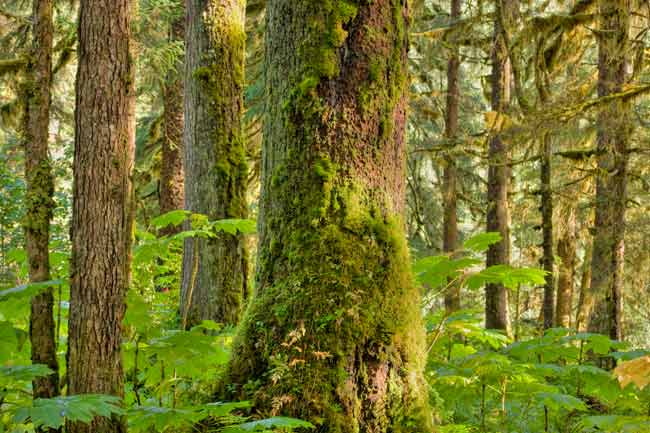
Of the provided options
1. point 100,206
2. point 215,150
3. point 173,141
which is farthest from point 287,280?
point 173,141

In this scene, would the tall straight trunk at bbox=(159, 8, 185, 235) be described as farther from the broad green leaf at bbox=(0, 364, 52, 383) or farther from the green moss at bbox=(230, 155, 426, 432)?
the broad green leaf at bbox=(0, 364, 52, 383)

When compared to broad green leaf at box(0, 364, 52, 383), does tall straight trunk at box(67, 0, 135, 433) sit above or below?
above

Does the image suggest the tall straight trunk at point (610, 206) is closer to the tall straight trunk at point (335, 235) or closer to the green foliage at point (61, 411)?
the tall straight trunk at point (335, 235)

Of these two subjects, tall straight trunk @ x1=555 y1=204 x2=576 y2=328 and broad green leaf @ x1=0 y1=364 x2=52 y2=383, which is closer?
broad green leaf @ x1=0 y1=364 x2=52 y2=383

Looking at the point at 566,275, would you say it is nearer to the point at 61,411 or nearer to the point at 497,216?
the point at 497,216

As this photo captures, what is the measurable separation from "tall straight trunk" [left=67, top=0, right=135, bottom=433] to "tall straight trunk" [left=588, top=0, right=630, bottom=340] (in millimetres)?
7252

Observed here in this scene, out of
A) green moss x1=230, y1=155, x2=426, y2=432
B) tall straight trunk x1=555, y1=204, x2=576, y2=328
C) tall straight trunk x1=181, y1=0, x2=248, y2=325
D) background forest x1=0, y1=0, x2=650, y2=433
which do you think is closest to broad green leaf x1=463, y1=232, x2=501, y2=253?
background forest x1=0, y1=0, x2=650, y2=433

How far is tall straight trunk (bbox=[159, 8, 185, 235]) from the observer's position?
10367mm

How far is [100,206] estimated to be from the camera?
234 cm

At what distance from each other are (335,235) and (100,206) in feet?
3.53

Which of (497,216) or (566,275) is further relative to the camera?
(566,275)

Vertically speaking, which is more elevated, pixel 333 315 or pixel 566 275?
pixel 333 315

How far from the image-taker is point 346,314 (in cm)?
272

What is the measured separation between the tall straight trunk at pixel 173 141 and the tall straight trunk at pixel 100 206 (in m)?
7.93
